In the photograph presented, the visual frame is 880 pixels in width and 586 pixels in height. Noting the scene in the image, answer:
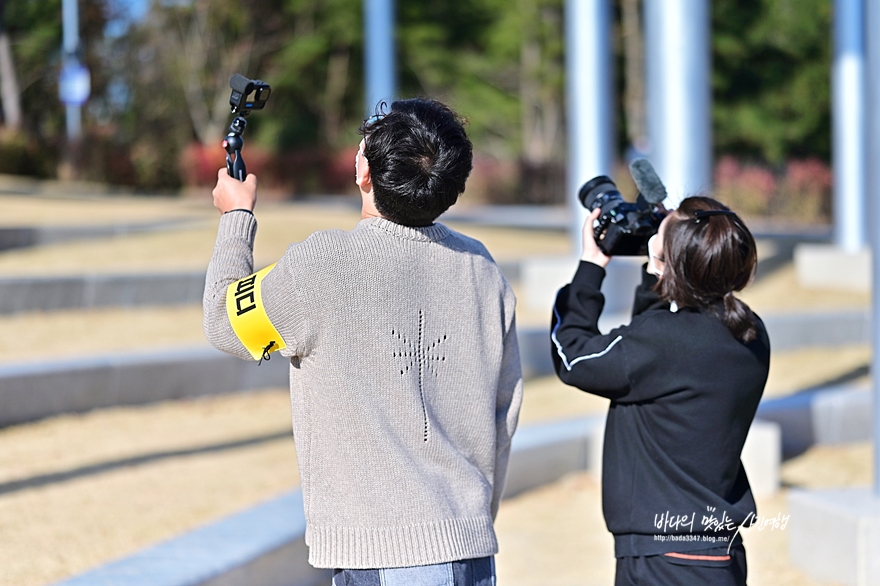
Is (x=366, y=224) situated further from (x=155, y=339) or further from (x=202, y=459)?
(x=155, y=339)

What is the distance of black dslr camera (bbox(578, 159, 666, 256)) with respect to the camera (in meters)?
2.50

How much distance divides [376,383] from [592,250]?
0.84m

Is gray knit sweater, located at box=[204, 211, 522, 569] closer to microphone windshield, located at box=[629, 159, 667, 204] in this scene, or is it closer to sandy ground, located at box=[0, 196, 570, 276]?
microphone windshield, located at box=[629, 159, 667, 204]

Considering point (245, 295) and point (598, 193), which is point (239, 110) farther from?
point (598, 193)

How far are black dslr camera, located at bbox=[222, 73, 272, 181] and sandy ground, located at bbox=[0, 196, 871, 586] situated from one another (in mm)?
2078

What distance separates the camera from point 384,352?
191 cm

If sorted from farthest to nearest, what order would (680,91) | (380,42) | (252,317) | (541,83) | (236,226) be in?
(541,83)
(380,42)
(680,91)
(236,226)
(252,317)

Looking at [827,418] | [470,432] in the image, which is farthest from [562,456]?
[470,432]

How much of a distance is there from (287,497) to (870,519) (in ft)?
7.44

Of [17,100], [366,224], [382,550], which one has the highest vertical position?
[17,100]

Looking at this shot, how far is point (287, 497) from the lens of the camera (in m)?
4.23

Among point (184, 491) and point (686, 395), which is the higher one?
point (686, 395)

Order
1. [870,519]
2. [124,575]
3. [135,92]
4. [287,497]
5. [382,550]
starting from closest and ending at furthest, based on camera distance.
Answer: [382,550] < [124,575] < [870,519] < [287,497] < [135,92]

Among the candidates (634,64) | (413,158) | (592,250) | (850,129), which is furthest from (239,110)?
(634,64)
